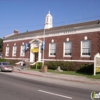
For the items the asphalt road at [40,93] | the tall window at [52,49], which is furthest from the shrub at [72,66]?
the asphalt road at [40,93]

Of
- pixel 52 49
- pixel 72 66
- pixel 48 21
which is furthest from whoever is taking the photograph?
pixel 48 21

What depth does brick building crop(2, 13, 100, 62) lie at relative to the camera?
81.5 ft

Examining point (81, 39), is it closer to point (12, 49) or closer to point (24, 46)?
point (24, 46)

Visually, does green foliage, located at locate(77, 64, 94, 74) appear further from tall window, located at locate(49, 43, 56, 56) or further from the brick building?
tall window, located at locate(49, 43, 56, 56)

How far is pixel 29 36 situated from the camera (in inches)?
1387

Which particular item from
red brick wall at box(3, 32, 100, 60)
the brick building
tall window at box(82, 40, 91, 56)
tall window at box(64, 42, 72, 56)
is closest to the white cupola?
the brick building

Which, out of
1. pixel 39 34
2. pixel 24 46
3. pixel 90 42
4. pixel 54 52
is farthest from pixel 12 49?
pixel 90 42

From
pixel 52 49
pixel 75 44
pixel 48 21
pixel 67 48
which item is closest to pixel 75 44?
pixel 75 44

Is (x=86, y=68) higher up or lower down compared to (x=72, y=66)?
lower down

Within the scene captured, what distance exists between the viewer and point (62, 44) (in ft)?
93.2

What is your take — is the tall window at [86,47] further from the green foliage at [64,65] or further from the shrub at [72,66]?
the green foliage at [64,65]

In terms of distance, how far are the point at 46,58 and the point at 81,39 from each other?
8.25m

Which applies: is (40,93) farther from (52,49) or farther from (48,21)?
(48,21)

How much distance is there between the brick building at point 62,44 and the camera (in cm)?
2483
